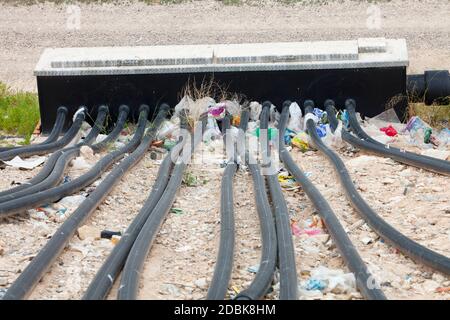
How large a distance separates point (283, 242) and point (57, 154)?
10.2 feet

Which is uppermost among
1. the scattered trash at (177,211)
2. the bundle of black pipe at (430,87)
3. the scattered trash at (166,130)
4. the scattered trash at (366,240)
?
the bundle of black pipe at (430,87)

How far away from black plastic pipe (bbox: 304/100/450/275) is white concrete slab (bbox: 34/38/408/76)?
6.19ft

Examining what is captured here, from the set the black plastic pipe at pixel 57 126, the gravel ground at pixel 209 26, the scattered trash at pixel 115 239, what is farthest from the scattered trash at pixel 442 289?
the gravel ground at pixel 209 26

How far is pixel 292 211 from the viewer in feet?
23.3

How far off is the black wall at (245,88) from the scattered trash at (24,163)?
155cm

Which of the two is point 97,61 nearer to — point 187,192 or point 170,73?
point 170,73

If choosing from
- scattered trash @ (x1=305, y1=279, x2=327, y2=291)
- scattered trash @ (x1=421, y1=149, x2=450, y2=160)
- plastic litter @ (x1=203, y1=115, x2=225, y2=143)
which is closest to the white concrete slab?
plastic litter @ (x1=203, y1=115, x2=225, y2=143)

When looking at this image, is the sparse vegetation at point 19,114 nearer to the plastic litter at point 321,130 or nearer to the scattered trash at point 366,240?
the plastic litter at point 321,130

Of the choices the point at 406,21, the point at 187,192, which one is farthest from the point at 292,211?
the point at 406,21

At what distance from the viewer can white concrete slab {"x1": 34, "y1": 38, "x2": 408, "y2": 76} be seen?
987 centimetres

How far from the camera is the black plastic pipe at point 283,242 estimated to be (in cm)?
526

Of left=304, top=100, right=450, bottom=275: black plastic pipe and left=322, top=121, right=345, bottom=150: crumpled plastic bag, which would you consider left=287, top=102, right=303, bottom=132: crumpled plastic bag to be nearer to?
left=322, top=121, right=345, bottom=150: crumpled plastic bag

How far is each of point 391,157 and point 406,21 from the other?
311 inches

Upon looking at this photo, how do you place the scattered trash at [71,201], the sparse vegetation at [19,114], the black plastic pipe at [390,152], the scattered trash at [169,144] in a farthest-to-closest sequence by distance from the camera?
the sparse vegetation at [19,114] → the scattered trash at [169,144] → the black plastic pipe at [390,152] → the scattered trash at [71,201]
